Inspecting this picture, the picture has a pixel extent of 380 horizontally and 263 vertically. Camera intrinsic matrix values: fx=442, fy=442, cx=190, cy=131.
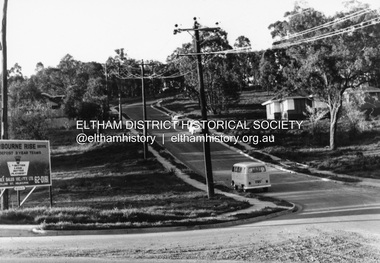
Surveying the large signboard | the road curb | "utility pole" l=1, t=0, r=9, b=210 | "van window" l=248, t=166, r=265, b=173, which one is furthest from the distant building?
the road curb

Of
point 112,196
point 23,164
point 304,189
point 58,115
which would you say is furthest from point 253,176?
point 58,115

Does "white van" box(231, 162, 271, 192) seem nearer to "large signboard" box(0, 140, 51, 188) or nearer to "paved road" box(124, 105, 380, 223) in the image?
"paved road" box(124, 105, 380, 223)

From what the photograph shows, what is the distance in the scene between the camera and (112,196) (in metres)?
25.7

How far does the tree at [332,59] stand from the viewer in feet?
118

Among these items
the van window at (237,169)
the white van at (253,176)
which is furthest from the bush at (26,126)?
the white van at (253,176)

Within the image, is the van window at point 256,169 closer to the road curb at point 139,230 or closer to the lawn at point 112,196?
the lawn at point 112,196

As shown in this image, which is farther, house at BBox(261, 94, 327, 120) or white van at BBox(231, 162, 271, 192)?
house at BBox(261, 94, 327, 120)

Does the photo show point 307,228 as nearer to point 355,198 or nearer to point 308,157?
point 355,198

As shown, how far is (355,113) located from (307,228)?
35213 millimetres

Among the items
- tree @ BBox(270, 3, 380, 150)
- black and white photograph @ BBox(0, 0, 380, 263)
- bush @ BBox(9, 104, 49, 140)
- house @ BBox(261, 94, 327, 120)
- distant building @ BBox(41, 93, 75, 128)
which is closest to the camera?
black and white photograph @ BBox(0, 0, 380, 263)

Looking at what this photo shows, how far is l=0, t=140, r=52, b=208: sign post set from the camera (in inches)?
748

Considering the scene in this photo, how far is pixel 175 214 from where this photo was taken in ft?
60.2

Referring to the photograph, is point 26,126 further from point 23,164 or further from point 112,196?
point 23,164

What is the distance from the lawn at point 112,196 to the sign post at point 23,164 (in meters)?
1.25
